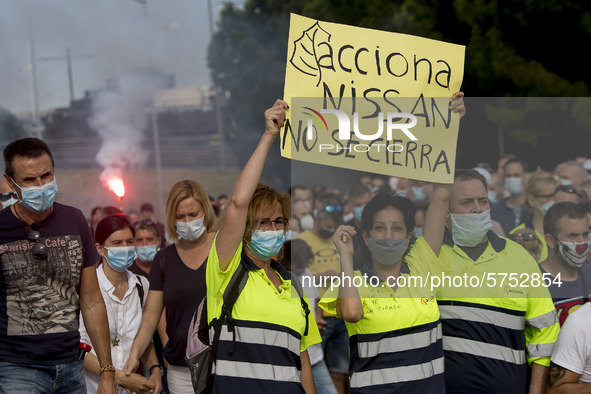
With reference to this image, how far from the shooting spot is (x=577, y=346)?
388 cm

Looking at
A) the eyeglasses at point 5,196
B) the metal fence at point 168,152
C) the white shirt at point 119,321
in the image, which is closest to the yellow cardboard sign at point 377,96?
the white shirt at point 119,321

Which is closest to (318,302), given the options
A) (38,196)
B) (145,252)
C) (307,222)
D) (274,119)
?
(274,119)

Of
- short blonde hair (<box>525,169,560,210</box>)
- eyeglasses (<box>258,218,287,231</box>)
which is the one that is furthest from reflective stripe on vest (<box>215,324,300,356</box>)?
short blonde hair (<box>525,169,560,210</box>)

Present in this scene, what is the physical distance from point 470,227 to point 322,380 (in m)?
2.16

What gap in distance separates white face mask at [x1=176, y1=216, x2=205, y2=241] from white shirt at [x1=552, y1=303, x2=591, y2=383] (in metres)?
2.25

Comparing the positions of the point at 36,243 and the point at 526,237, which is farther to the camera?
the point at 526,237

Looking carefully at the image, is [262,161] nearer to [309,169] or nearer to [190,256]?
[190,256]

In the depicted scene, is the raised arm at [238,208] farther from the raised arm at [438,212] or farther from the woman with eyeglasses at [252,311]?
the raised arm at [438,212]

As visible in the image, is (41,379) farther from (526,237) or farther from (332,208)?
(332,208)

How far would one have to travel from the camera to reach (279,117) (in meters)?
3.64

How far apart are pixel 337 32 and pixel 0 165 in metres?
12.3

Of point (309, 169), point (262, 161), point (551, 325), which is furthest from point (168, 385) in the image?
point (309, 169)

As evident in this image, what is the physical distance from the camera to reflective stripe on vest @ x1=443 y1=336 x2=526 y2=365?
397 centimetres

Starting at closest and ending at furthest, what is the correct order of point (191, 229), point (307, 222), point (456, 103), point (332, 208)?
point (456, 103), point (191, 229), point (332, 208), point (307, 222)
